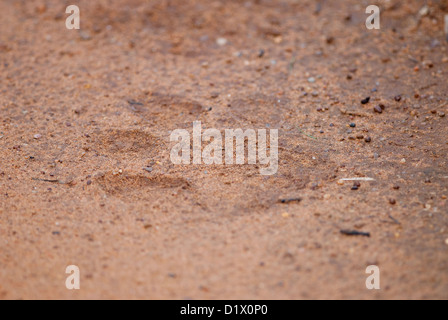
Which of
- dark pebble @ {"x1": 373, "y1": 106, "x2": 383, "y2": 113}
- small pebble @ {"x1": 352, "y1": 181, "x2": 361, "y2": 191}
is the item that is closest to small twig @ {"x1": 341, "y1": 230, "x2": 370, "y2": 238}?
small pebble @ {"x1": 352, "y1": 181, "x2": 361, "y2": 191}

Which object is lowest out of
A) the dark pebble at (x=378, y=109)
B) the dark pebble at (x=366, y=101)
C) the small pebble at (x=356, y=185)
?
the small pebble at (x=356, y=185)

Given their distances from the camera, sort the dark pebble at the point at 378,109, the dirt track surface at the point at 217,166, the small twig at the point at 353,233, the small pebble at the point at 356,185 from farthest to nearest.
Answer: the dark pebble at the point at 378,109, the small pebble at the point at 356,185, the small twig at the point at 353,233, the dirt track surface at the point at 217,166

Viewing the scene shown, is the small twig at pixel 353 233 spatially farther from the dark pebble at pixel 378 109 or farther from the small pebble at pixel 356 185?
the dark pebble at pixel 378 109

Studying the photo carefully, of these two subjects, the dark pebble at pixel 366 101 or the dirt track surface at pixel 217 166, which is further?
the dark pebble at pixel 366 101

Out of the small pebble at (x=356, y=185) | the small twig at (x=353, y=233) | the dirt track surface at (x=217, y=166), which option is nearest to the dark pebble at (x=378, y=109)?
the dirt track surface at (x=217, y=166)

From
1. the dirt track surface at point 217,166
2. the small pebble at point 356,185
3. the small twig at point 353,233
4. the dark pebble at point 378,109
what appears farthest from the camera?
the dark pebble at point 378,109

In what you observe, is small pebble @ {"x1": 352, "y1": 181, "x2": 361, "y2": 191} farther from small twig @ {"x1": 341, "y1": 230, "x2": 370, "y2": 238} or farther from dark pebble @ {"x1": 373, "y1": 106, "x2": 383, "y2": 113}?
dark pebble @ {"x1": 373, "y1": 106, "x2": 383, "y2": 113}

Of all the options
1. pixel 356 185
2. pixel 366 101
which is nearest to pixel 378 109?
pixel 366 101
